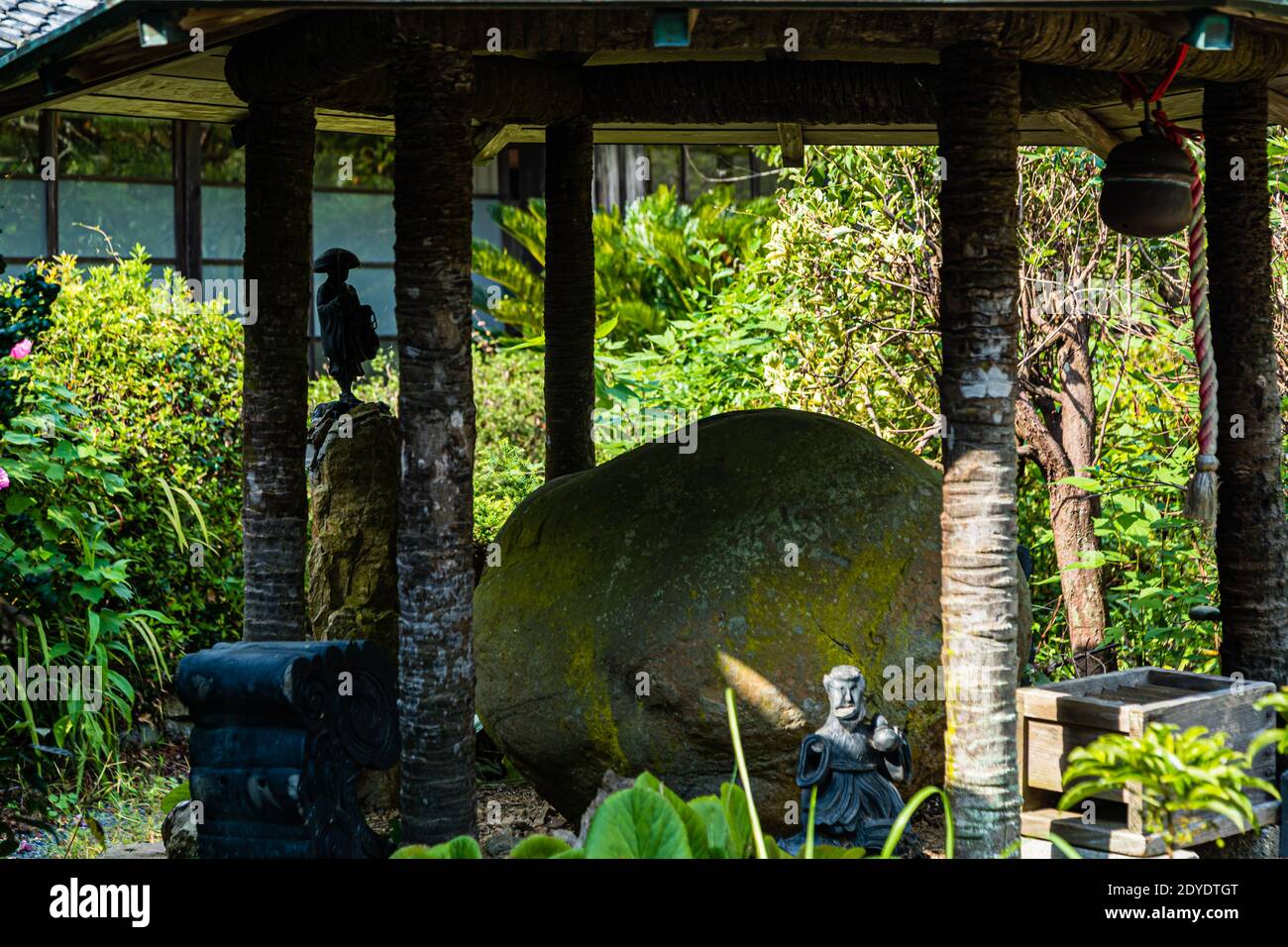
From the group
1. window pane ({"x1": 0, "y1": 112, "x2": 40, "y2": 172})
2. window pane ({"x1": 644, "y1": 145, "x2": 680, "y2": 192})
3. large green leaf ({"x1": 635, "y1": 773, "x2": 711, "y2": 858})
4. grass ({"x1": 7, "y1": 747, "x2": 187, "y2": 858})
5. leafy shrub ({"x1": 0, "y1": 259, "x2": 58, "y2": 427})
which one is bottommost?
grass ({"x1": 7, "y1": 747, "x2": 187, "y2": 858})

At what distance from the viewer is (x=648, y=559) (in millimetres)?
5969

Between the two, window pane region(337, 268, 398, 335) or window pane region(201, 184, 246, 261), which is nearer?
window pane region(201, 184, 246, 261)

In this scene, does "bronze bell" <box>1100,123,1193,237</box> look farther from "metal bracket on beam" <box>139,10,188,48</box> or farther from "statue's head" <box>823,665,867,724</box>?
"metal bracket on beam" <box>139,10,188,48</box>

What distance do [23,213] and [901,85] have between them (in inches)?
327

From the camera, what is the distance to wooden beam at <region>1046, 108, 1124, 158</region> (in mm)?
7211

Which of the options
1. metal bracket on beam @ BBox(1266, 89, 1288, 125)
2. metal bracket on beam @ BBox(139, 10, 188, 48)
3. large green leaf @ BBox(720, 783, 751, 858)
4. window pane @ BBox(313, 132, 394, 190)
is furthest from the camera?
window pane @ BBox(313, 132, 394, 190)

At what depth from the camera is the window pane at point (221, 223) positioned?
43.2 feet

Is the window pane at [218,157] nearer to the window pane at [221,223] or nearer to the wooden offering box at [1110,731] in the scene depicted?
the window pane at [221,223]

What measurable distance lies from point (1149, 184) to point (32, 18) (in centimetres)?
419

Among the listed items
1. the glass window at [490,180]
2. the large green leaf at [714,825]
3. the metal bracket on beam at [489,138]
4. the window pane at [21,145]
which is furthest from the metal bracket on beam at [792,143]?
the glass window at [490,180]

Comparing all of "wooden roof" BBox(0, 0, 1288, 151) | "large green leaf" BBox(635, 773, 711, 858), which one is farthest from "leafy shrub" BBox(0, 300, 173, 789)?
"large green leaf" BBox(635, 773, 711, 858)

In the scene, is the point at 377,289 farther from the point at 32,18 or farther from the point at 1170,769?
the point at 1170,769

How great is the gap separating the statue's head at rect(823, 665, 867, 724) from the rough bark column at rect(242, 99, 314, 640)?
266 cm

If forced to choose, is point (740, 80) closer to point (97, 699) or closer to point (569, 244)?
point (569, 244)
